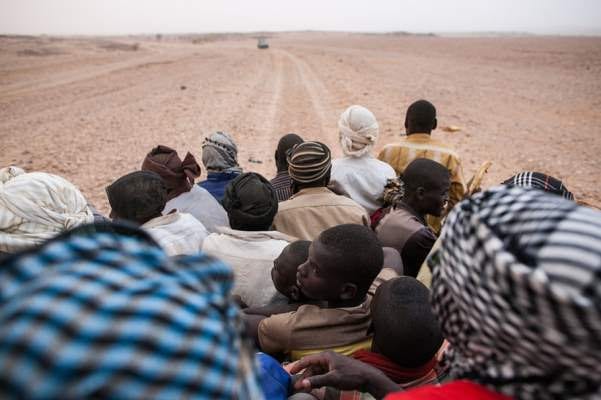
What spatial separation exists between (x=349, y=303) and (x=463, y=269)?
102 centimetres

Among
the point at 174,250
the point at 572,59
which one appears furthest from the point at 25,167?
the point at 572,59

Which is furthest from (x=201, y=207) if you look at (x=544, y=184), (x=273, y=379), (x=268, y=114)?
(x=268, y=114)

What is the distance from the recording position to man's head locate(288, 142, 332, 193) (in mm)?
3031

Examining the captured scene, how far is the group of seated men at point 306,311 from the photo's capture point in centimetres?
62

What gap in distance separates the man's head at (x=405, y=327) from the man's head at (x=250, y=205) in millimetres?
1154

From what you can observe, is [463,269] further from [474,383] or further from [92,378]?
[92,378]

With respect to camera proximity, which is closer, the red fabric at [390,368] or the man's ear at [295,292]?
the red fabric at [390,368]

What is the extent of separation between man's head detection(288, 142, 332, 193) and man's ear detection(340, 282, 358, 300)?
1.30 m

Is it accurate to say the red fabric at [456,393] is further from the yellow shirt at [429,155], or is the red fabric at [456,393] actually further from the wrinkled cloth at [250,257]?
the yellow shirt at [429,155]

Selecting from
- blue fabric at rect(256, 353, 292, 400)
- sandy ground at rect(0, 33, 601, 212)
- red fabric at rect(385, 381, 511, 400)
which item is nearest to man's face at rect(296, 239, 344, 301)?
blue fabric at rect(256, 353, 292, 400)

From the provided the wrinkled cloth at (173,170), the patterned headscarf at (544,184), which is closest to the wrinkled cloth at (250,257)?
the wrinkled cloth at (173,170)

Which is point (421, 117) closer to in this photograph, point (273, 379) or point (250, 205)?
point (250, 205)

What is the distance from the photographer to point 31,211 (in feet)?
7.39

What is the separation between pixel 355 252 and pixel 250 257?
2.64ft
